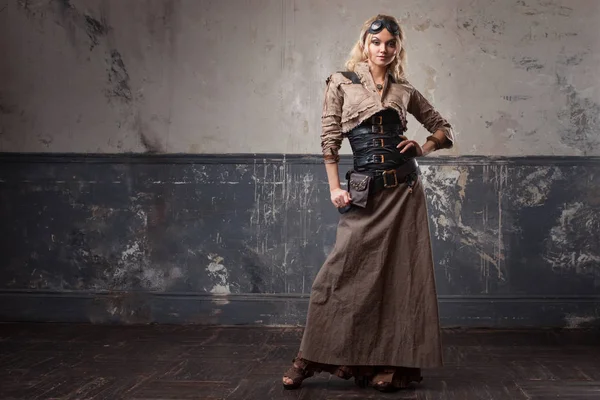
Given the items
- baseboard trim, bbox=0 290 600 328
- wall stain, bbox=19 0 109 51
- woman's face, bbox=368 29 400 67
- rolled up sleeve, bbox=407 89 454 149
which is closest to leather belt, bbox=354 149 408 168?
rolled up sleeve, bbox=407 89 454 149

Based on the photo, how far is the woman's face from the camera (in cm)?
305

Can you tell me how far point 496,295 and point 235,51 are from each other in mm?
2303

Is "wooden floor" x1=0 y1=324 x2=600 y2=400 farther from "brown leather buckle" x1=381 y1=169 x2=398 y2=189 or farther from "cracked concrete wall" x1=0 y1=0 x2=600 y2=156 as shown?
"cracked concrete wall" x1=0 y1=0 x2=600 y2=156

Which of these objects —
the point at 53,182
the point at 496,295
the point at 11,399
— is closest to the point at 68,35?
the point at 53,182

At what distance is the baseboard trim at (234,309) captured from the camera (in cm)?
441

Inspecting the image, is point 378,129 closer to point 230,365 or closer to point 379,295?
point 379,295

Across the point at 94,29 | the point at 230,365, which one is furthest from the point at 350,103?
the point at 94,29

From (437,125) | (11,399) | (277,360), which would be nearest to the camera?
(11,399)

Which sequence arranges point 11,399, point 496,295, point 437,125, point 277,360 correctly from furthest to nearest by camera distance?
point 496,295, point 277,360, point 437,125, point 11,399

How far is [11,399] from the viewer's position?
→ 2896 mm

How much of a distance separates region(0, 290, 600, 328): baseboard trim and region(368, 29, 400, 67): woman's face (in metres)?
1.91

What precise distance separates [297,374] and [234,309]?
4.95 feet

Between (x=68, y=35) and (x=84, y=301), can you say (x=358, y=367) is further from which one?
(x=68, y=35)

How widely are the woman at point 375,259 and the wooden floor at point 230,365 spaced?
161 millimetres
